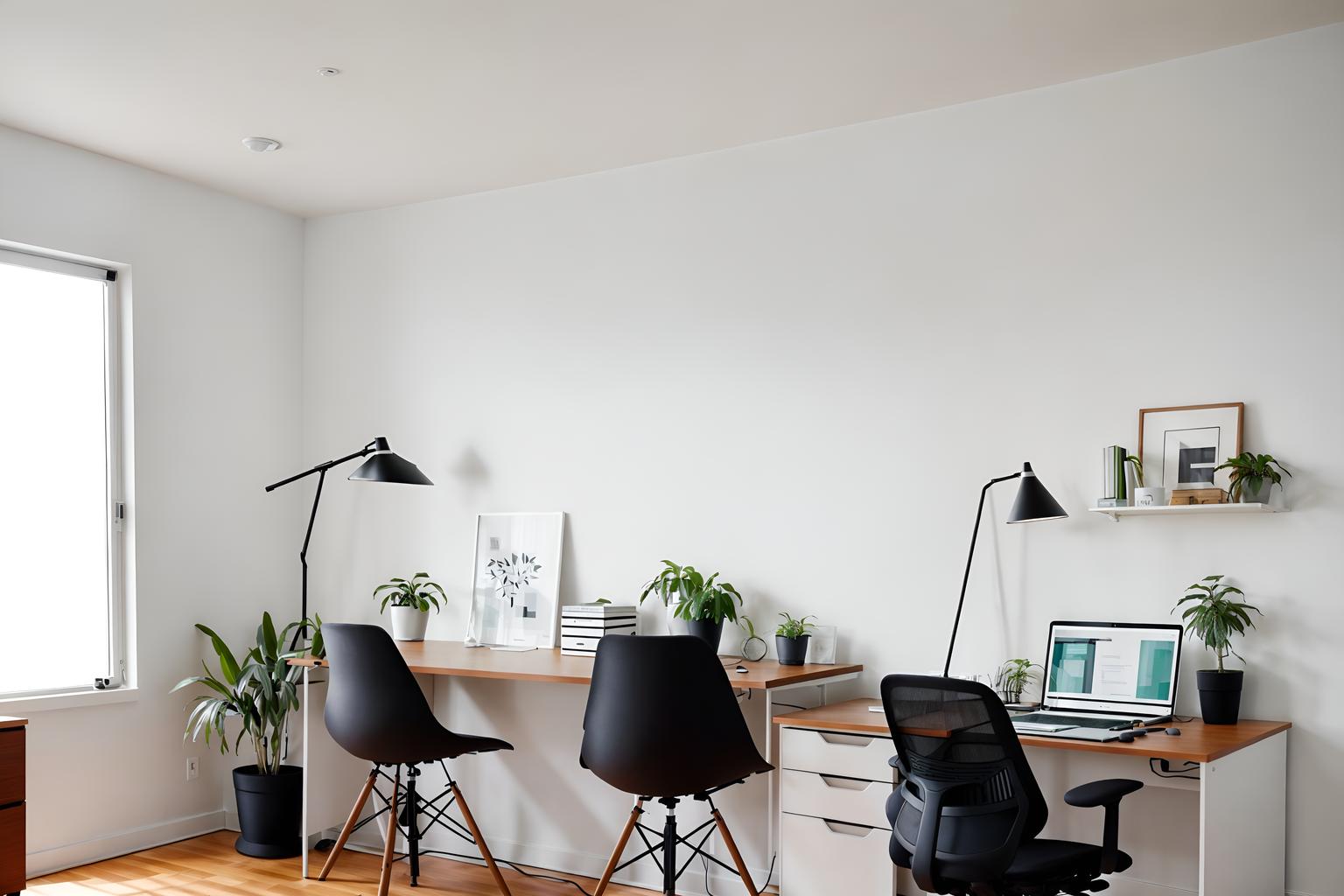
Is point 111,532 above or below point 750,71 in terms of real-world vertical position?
below

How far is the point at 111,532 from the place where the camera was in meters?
4.59

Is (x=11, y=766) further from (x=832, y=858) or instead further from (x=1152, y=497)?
(x=1152, y=497)

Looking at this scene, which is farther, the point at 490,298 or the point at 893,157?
the point at 490,298

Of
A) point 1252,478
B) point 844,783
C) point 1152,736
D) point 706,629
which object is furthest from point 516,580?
point 1252,478

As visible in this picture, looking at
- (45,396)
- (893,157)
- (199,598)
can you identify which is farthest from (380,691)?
(893,157)

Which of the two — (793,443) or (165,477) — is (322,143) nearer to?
(165,477)

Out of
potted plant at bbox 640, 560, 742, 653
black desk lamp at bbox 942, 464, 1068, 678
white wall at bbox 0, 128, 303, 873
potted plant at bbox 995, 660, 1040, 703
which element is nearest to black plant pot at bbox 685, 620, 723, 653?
potted plant at bbox 640, 560, 742, 653

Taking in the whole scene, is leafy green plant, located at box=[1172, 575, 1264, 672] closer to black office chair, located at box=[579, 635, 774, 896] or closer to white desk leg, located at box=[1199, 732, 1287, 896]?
white desk leg, located at box=[1199, 732, 1287, 896]

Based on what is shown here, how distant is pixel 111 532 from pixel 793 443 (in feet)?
9.05

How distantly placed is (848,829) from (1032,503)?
1101 mm

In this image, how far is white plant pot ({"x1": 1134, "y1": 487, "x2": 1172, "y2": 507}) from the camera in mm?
3354

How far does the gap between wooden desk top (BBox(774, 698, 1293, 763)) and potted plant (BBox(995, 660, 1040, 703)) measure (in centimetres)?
45

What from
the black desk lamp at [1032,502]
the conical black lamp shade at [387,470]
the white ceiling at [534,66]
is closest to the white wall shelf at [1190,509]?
the black desk lamp at [1032,502]

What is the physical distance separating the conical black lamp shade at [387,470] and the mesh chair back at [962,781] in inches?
96.6
